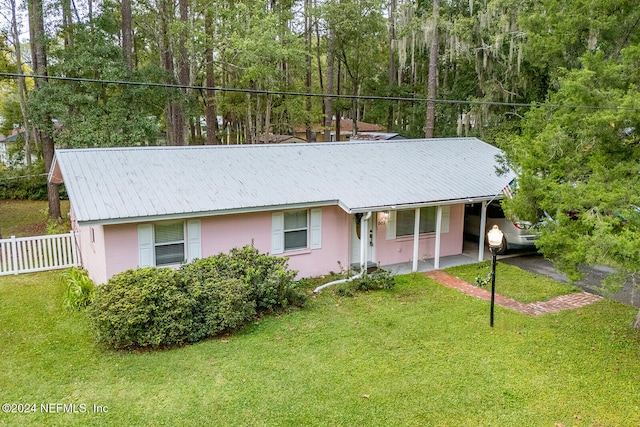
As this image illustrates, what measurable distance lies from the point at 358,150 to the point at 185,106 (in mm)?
8346

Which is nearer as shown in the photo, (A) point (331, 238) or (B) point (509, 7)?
(A) point (331, 238)

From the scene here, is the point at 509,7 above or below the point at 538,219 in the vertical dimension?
above

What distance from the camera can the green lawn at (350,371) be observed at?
19.5ft

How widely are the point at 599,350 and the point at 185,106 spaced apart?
16168 mm

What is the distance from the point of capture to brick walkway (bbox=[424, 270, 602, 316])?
31.5 feet

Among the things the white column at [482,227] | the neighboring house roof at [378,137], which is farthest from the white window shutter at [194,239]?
the neighboring house roof at [378,137]

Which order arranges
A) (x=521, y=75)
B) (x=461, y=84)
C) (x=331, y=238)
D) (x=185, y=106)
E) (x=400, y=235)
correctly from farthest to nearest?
1. (x=461, y=84)
2. (x=521, y=75)
3. (x=185, y=106)
4. (x=400, y=235)
5. (x=331, y=238)

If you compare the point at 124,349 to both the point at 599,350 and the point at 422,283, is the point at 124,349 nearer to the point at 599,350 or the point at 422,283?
the point at 422,283

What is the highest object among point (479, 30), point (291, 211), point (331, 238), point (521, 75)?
point (479, 30)

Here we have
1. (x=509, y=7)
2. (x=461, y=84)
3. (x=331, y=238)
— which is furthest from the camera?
(x=461, y=84)

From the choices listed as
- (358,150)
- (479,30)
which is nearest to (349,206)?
(358,150)

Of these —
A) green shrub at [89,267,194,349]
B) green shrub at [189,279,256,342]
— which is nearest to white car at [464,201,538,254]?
green shrub at [189,279,256,342]

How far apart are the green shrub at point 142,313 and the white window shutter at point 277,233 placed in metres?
3.21

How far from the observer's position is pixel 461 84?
2550 centimetres
